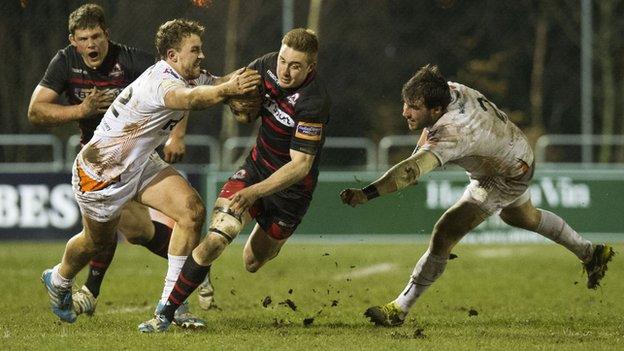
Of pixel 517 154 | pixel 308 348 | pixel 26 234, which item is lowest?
pixel 26 234

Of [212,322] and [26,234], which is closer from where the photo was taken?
[212,322]

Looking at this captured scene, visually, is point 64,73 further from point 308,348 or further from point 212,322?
point 308,348

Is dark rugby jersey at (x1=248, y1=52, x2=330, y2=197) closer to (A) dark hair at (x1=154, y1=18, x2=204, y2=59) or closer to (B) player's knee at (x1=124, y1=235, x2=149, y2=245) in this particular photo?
(A) dark hair at (x1=154, y1=18, x2=204, y2=59)

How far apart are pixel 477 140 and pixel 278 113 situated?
1368 millimetres

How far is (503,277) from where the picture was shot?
44.1 ft

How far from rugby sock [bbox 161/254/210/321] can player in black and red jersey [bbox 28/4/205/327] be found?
2.07 feet

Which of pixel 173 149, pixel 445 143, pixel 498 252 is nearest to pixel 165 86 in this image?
pixel 173 149

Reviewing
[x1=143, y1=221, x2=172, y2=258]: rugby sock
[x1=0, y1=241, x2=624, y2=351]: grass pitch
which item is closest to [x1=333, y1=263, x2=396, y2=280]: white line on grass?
[x1=0, y1=241, x2=624, y2=351]: grass pitch

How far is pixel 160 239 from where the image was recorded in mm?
9844

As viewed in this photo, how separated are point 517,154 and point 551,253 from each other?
26.0 feet

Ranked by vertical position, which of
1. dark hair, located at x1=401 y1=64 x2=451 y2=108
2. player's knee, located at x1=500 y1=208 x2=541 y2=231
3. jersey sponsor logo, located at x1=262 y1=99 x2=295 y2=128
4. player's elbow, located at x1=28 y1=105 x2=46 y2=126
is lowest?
player's knee, located at x1=500 y1=208 x2=541 y2=231

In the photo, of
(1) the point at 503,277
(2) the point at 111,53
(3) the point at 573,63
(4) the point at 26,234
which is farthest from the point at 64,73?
(3) the point at 573,63

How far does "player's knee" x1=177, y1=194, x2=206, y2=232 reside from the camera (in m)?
8.54

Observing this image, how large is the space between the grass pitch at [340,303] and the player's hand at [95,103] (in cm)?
148
